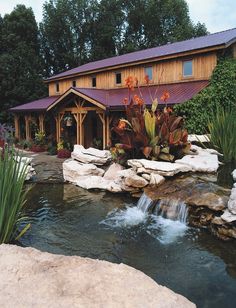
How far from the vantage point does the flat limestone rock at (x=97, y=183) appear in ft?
31.1

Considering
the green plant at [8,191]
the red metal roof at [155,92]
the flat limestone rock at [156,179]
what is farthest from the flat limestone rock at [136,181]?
the red metal roof at [155,92]

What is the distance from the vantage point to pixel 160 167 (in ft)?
28.7

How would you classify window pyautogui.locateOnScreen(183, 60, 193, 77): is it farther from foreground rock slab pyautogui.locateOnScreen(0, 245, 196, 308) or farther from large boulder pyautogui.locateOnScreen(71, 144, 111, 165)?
foreground rock slab pyautogui.locateOnScreen(0, 245, 196, 308)

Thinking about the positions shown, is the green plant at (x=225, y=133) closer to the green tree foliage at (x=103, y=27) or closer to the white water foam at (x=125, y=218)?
the white water foam at (x=125, y=218)

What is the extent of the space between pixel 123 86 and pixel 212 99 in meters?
6.76

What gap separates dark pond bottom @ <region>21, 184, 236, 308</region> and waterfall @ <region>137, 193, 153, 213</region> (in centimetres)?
14

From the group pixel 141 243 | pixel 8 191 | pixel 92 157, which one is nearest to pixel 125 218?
pixel 141 243

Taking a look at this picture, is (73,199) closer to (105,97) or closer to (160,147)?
(160,147)

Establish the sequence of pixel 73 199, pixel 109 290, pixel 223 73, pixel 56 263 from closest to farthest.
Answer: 1. pixel 109 290
2. pixel 56 263
3. pixel 73 199
4. pixel 223 73

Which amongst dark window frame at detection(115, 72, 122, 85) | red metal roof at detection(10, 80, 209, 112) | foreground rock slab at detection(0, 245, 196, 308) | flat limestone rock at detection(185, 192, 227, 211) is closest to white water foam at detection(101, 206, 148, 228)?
flat limestone rock at detection(185, 192, 227, 211)

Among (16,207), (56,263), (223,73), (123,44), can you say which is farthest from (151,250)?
(123,44)

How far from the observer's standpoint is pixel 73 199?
29.5ft

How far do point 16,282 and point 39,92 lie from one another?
96.0 feet

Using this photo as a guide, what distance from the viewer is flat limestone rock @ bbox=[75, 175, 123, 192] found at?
31.1ft
